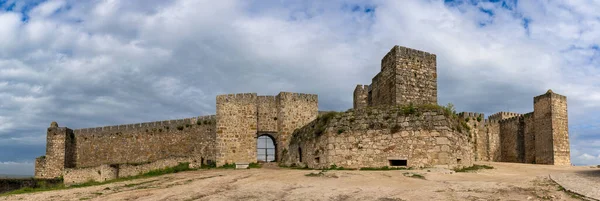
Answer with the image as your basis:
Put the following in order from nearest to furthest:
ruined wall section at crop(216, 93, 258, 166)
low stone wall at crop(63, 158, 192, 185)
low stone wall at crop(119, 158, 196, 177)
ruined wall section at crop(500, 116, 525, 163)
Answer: ruined wall section at crop(216, 93, 258, 166)
low stone wall at crop(119, 158, 196, 177)
low stone wall at crop(63, 158, 192, 185)
ruined wall section at crop(500, 116, 525, 163)

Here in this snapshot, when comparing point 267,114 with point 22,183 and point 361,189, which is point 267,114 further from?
point 22,183

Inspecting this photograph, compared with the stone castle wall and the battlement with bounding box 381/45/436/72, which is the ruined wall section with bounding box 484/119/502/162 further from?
the stone castle wall

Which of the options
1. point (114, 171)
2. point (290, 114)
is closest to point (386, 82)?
point (290, 114)

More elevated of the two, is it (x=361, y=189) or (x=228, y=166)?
(x=361, y=189)

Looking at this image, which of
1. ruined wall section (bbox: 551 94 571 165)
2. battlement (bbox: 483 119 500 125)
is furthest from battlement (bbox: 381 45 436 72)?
battlement (bbox: 483 119 500 125)

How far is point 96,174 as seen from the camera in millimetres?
29641

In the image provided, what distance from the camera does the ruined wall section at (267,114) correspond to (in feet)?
85.5

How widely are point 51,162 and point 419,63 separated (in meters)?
28.8

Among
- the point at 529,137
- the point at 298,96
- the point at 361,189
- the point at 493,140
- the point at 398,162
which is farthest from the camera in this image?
the point at 493,140

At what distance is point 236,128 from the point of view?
83.0ft

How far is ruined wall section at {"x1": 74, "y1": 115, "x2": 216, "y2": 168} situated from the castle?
7 cm

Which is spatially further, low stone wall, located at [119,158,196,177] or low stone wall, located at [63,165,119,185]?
low stone wall, located at [63,165,119,185]

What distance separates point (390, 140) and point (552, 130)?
18096 millimetres

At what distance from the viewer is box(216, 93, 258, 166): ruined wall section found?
24.9 meters
